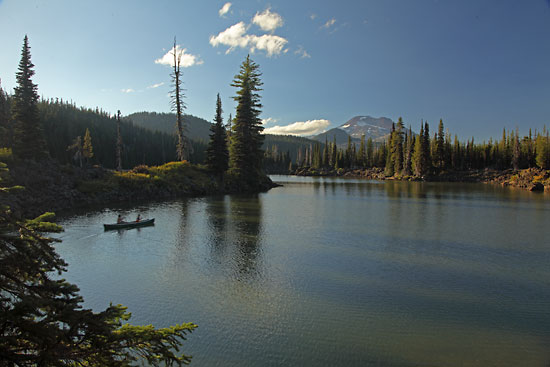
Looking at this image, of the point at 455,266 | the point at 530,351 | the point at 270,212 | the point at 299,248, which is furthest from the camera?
the point at 270,212

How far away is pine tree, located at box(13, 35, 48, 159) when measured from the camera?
38.1m

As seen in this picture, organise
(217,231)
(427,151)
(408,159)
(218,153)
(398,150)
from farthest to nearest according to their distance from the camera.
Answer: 1. (398,150)
2. (408,159)
3. (427,151)
4. (218,153)
5. (217,231)

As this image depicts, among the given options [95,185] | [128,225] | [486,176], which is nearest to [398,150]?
[486,176]

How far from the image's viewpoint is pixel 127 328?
4438mm

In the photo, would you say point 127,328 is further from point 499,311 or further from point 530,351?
point 499,311

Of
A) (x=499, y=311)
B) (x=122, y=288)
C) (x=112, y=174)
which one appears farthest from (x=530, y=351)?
(x=112, y=174)

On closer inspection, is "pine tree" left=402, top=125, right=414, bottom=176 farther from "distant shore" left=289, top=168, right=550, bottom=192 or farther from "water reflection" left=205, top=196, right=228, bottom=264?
"water reflection" left=205, top=196, right=228, bottom=264

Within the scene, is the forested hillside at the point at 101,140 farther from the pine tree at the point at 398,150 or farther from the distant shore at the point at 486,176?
the pine tree at the point at 398,150

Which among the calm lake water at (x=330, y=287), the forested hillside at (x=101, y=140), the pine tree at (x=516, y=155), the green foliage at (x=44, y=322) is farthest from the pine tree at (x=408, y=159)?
the green foliage at (x=44, y=322)

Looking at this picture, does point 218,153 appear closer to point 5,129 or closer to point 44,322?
point 5,129

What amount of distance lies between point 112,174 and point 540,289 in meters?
45.1

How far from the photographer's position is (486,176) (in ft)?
319

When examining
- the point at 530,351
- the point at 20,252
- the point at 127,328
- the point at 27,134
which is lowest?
the point at 530,351

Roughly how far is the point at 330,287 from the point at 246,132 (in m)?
49.4
